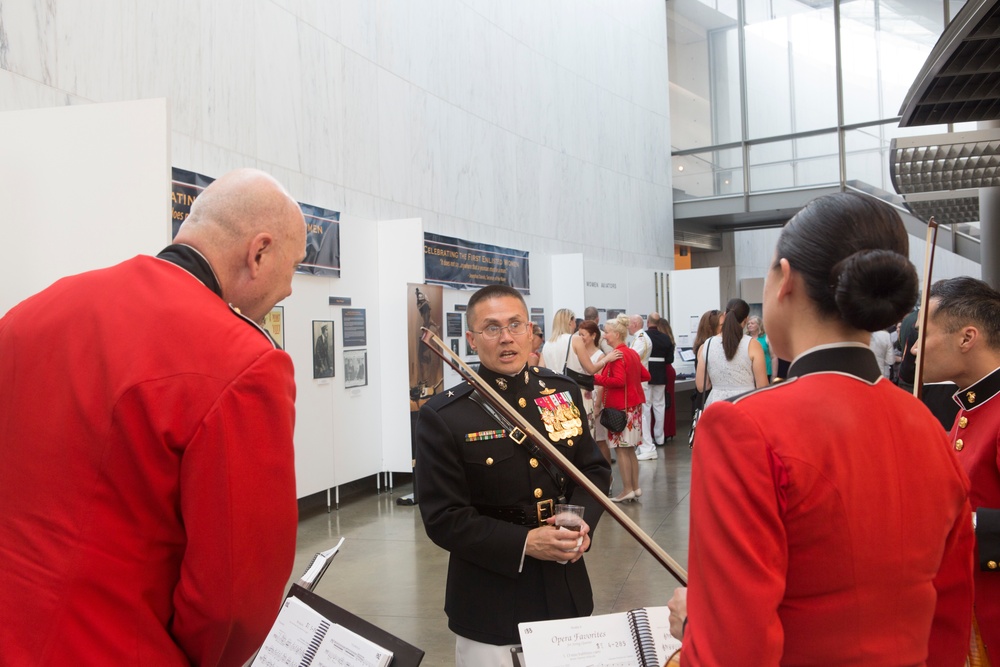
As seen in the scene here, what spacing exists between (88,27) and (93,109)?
103 inches

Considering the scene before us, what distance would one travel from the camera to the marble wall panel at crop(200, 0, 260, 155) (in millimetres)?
6129

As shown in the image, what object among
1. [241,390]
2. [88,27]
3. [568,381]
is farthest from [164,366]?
[88,27]

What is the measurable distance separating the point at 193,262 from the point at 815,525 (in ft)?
3.51

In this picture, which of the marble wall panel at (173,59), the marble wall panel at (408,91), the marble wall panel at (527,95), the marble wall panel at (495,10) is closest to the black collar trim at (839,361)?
the marble wall panel at (408,91)

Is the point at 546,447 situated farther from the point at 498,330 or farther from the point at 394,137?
the point at 394,137

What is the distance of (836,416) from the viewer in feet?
3.67

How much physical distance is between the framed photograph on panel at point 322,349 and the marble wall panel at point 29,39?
2.64m

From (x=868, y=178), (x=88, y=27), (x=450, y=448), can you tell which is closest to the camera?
(x=450, y=448)

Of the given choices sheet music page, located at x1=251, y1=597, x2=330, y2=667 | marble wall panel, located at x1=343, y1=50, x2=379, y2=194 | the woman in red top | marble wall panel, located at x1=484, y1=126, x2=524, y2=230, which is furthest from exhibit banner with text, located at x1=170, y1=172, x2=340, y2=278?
sheet music page, located at x1=251, y1=597, x2=330, y2=667

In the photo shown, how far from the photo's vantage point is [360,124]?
799 cm

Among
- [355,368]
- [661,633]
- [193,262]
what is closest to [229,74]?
[355,368]

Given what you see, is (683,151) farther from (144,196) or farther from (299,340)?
(144,196)

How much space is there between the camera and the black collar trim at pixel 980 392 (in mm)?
2045

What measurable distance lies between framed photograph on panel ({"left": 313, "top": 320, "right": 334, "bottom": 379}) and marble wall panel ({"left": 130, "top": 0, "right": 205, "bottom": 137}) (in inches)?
70.3
